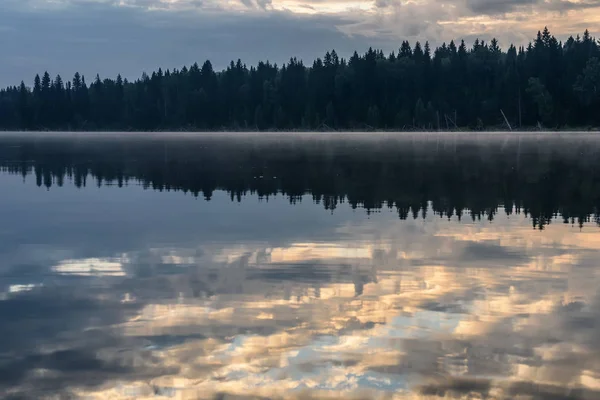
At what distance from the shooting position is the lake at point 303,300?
968 centimetres

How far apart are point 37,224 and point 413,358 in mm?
16965

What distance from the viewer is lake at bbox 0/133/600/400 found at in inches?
381

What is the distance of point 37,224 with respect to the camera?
24281 mm

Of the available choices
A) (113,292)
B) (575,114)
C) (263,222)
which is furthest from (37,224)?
(575,114)

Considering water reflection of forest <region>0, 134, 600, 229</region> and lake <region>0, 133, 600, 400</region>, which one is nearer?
lake <region>0, 133, 600, 400</region>

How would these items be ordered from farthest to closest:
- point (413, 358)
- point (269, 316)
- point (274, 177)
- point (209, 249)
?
1. point (274, 177)
2. point (209, 249)
3. point (269, 316)
4. point (413, 358)

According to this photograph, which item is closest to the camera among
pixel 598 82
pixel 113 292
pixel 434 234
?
pixel 113 292

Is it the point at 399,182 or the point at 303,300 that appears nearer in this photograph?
the point at 303,300

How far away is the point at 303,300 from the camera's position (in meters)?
13.6

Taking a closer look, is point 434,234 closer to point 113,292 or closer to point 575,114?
point 113,292

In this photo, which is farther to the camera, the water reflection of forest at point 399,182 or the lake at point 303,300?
the water reflection of forest at point 399,182

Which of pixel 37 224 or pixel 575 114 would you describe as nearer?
pixel 37 224

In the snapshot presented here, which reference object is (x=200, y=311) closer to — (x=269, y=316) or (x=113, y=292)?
(x=269, y=316)

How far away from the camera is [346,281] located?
49.3 feet
